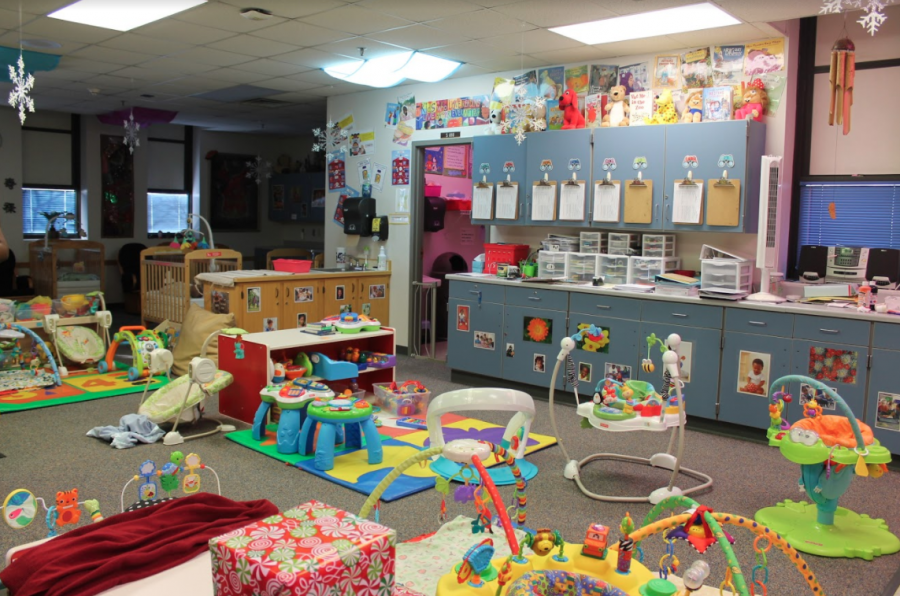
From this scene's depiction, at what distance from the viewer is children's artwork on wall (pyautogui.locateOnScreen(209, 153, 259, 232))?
1230 cm

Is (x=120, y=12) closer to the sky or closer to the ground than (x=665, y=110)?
closer to the sky

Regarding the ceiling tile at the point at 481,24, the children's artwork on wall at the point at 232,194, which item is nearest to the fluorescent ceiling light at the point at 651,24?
the ceiling tile at the point at 481,24

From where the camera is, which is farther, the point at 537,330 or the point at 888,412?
the point at 537,330

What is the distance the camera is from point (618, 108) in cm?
608

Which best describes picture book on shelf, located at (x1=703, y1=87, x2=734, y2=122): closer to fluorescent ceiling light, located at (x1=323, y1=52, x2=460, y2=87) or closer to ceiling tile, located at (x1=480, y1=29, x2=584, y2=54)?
ceiling tile, located at (x1=480, y1=29, x2=584, y2=54)

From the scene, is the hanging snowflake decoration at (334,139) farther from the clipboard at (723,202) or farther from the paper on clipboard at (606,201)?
the clipboard at (723,202)

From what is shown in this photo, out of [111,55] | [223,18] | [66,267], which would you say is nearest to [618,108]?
[223,18]

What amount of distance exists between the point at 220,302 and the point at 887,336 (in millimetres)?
5329

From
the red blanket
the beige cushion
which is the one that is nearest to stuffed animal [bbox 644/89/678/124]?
the beige cushion

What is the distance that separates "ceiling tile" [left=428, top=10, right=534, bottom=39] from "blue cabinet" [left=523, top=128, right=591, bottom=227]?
3.40 feet

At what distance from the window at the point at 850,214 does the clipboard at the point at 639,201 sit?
1.13m

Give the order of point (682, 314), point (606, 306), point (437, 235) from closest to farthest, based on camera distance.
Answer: point (682, 314)
point (606, 306)
point (437, 235)

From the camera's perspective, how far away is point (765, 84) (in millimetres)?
5523

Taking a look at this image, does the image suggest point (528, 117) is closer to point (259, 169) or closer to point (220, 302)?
point (220, 302)
